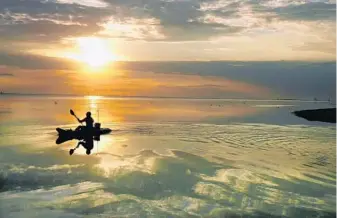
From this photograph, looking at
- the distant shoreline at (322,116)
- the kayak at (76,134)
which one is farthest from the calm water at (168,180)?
the distant shoreline at (322,116)

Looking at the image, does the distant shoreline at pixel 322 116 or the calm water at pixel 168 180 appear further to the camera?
the distant shoreline at pixel 322 116

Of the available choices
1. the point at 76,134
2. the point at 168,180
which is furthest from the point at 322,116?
the point at 168,180

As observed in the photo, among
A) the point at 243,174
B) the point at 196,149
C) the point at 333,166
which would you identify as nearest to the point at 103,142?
the point at 196,149

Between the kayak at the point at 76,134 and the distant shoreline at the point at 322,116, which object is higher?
the kayak at the point at 76,134

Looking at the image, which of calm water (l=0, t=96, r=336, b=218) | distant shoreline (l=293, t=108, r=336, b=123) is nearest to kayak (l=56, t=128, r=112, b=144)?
calm water (l=0, t=96, r=336, b=218)

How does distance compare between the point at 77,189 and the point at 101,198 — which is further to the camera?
the point at 77,189

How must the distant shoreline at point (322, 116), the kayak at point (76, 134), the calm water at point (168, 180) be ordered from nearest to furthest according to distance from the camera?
1. the calm water at point (168, 180)
2. the kayak at point (76, 134)
3. the distant shoreline at point (322, 116)

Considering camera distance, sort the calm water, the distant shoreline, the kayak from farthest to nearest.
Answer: the distant shoreline, the kayak, the calm water

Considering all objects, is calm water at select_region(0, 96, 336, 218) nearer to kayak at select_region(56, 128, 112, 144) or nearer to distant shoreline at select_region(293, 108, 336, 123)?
kayak at select_region(56, 128, 112, 144)

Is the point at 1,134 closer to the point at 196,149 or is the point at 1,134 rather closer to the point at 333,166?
the point at 196,149

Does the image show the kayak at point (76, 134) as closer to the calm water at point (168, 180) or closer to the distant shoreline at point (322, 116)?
the calm water at point (168, 180)

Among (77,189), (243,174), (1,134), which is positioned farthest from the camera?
(1,134)
